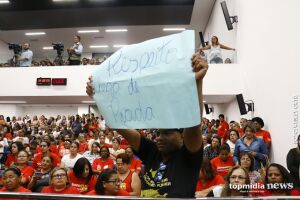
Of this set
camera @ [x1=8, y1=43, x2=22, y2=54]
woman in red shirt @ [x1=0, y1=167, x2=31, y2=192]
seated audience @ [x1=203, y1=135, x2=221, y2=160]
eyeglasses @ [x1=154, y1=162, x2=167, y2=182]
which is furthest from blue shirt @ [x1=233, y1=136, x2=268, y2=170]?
camera @ [x1=8, y1=43, x2=22, y2=54]

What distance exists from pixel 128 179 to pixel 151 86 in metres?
3.00

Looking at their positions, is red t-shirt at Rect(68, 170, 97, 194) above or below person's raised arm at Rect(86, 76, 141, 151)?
below

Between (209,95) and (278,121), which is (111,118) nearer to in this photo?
(278,121)

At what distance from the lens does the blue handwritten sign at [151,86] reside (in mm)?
1622

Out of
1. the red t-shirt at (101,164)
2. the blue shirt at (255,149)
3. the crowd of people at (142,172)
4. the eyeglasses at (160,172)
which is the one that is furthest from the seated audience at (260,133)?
the eyeglasses at (160,172)

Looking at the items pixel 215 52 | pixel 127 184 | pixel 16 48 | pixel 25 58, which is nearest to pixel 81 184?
pixel 127 184

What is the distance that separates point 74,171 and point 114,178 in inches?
46.5

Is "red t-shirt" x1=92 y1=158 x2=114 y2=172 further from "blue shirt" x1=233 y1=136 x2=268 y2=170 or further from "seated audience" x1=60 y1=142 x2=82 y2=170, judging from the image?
"blue shirt" x1=233 y1=136 x2=268 y2=170

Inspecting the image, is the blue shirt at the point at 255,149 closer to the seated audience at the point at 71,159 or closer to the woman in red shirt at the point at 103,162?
the woman in red shirt at the point at 103,162

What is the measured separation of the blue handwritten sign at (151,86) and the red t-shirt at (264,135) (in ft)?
15.6

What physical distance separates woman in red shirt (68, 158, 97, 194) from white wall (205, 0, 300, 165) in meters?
2.98

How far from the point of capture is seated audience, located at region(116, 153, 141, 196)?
14.6 feet

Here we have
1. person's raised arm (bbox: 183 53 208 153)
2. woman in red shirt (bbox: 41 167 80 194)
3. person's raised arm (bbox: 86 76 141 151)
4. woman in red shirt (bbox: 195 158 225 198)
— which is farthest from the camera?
woman in red shirt (bbox: 195 158 225 198)

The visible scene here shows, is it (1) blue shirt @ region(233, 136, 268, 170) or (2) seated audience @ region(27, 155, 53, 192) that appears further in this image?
(1) blue shirt @ region(233, 136, 268, 170)
